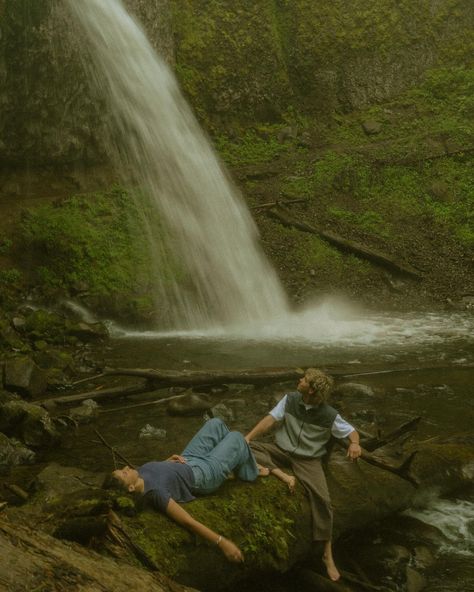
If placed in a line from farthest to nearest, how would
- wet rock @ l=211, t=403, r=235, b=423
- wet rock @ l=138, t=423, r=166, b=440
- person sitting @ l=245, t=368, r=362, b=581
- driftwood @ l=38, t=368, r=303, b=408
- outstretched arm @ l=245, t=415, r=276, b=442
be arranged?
driftwood @ l=38, t=368, r=303, b=408
wet rock @ l=211, t=403, r=235, b=423
wet rock @ l=138, t=423, r=166, b=440
outstretched arm @ l=245, t=415, r=276, b=442
person sitting @ l=245, t=368, r=362, b=581

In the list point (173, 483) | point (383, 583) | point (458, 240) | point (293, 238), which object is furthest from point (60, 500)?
point (458, 240)

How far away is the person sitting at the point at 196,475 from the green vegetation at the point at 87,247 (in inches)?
305

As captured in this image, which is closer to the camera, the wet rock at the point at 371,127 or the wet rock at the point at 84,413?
the wet rock at the point at 84,413

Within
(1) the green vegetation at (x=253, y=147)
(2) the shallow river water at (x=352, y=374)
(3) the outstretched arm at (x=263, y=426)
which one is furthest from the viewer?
(1) the green vegetation at (x=253, y=147)

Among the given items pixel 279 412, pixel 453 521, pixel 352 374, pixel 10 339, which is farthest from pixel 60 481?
pixel 10 339

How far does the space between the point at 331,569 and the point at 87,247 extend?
975 centimetres

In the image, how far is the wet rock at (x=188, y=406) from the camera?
7672 mm

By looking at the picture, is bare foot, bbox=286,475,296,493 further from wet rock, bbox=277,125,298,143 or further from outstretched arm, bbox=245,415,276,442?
wet rock, bbox=277,125,298,143

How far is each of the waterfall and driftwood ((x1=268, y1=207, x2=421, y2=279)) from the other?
85cm

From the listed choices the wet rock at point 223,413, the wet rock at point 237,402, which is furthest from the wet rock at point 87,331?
the wet rock at point 223,413

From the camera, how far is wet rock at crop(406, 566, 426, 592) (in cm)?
464

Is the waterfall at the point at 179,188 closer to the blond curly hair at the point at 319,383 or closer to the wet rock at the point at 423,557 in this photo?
the blond curly hair at the point at 319,383

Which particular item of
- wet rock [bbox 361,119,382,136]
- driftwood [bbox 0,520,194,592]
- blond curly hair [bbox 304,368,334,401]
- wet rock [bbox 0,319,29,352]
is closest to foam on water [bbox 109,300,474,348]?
wet rock [bbox 0,319,29,352]

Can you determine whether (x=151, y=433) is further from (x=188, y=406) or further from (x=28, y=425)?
(x=28, y=425)
